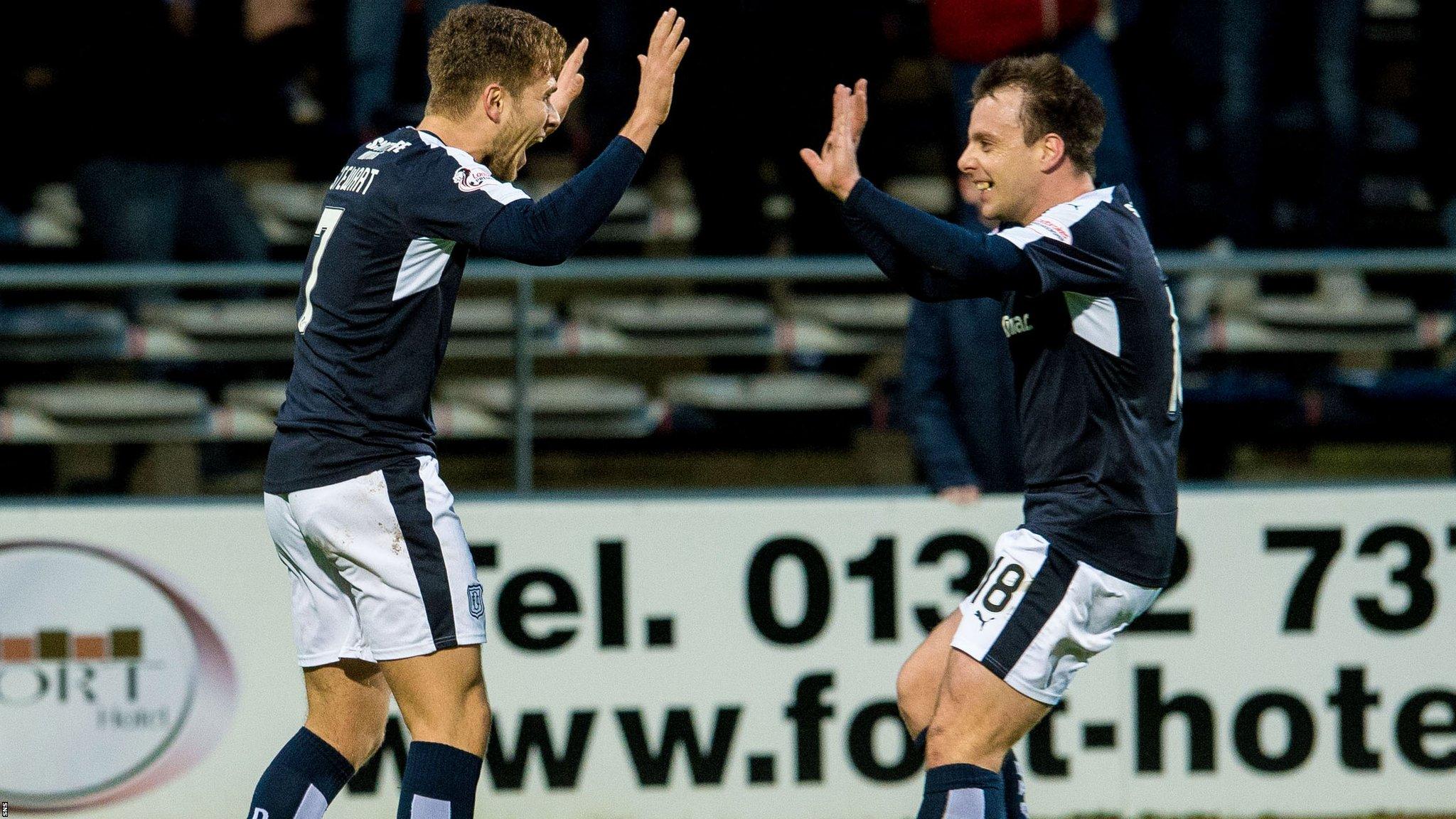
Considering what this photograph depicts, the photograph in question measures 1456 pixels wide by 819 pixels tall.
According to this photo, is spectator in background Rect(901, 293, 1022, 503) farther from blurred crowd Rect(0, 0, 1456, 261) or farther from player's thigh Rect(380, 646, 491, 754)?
player's thigh Rect(380, 646, 491, 754)

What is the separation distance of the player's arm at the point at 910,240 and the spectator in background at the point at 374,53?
359 centimetres

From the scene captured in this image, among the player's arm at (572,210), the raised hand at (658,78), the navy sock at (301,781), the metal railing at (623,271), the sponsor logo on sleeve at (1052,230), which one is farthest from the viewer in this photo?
the metal railing at (623,271)

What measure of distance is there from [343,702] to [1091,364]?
180 centimetres

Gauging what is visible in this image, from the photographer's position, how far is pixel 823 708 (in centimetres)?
543

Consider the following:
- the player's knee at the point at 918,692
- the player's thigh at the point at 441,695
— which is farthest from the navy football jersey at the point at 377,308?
the player's knee at the point at 918,692

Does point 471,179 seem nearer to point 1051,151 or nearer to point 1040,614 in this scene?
point 1051,151

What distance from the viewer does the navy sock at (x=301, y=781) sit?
3.86 meters

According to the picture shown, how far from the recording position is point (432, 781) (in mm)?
3686

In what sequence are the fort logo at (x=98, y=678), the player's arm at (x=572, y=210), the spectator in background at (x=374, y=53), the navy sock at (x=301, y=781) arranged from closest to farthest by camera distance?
the player's arm at (x=572, y=210)
the navy sock at (x=301, y=781)
the fort logo at (x=98, y=678)
the spectator in background at (x=374, y=53)

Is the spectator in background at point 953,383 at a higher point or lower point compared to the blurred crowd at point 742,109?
lower

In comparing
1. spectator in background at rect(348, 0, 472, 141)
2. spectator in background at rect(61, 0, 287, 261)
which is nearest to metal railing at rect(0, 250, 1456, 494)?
spectator in background at rect(61, 0, 287, 261)

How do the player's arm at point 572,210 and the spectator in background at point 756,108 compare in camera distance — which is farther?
the spectator in background at point 756,108

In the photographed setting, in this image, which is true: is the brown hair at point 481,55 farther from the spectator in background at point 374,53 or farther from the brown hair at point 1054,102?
the spectator in background at point 374,53

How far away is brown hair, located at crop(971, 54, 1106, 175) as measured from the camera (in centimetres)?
378
